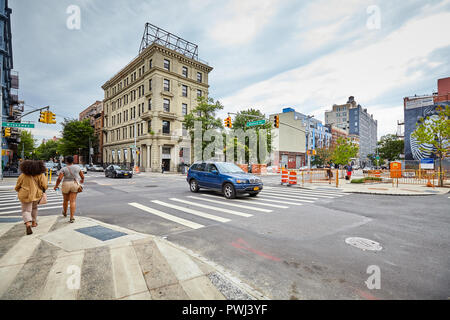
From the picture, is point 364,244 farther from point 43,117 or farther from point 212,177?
point 43,117

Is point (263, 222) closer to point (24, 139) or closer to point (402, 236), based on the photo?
point (402, 236)

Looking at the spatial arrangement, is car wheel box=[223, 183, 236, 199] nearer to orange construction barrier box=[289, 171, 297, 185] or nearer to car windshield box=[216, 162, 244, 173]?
car windshield box=[216, 162, 244, 173]

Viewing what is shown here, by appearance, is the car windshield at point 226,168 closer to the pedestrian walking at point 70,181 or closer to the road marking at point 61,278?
the pedestrian walking at point 70,181

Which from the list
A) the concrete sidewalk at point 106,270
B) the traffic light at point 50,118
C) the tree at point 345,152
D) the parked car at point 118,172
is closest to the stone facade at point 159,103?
the parked car at point 118,172

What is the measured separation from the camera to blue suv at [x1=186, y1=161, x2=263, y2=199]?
9.83 meters

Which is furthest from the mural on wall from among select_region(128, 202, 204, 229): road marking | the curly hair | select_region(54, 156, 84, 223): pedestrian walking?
the curly hair

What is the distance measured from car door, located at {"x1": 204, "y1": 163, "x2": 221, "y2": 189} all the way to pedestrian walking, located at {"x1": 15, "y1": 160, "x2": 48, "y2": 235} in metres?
6.80

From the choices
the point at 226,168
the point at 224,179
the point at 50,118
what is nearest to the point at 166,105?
the point at 50,118

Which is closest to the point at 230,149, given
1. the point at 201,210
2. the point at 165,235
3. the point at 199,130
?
the point at 199,130

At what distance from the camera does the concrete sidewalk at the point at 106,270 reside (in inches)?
102

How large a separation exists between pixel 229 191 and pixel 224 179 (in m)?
0.65

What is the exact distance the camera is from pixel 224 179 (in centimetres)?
1027

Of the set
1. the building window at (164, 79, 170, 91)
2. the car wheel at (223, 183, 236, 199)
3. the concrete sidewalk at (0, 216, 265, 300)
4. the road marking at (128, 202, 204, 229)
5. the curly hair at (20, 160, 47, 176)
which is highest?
the building window at (164, 79, 170, 91)
